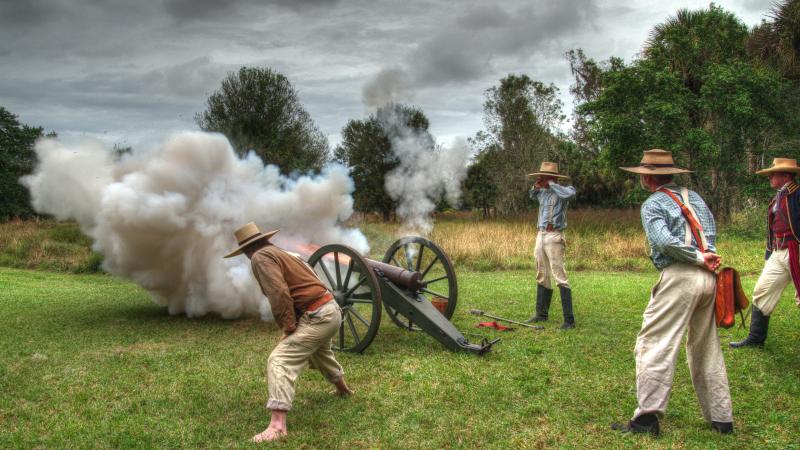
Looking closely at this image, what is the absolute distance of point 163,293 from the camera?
8.65 m

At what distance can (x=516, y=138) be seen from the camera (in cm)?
2809

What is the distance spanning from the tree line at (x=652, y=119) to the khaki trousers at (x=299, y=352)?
39.8ft

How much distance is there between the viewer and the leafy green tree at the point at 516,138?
26.6 m

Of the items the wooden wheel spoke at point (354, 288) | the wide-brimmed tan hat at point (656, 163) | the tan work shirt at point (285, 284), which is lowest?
the wooden wheel spoke at point (354, 288)

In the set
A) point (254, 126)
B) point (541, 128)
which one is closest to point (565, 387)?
point (254, 126)

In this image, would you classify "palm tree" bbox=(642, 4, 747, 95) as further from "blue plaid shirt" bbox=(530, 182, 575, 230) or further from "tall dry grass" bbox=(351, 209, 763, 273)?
"blue plaid shirt" bbox=(530, 182, 575, 230)

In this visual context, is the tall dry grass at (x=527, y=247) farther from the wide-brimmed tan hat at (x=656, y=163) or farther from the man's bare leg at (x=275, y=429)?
the wide-brimmed tan hat at (x=656, y=163)

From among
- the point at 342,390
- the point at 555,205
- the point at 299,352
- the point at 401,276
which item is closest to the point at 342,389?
the point at 342,390

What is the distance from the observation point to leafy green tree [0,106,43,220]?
34719 millimetres

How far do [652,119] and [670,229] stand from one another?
62.9ft

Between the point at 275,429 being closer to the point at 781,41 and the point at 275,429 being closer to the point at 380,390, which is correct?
the point at 380,390

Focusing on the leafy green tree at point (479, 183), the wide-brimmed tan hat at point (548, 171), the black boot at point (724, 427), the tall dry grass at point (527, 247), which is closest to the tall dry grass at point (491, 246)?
the tall dry grass at point (527, 247)

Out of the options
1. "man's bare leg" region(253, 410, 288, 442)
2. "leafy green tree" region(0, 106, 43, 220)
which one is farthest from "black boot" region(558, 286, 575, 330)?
"leafy green tree" region(0, 106, 43, 220)

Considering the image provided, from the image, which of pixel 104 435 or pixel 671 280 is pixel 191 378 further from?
pixel 671 280
